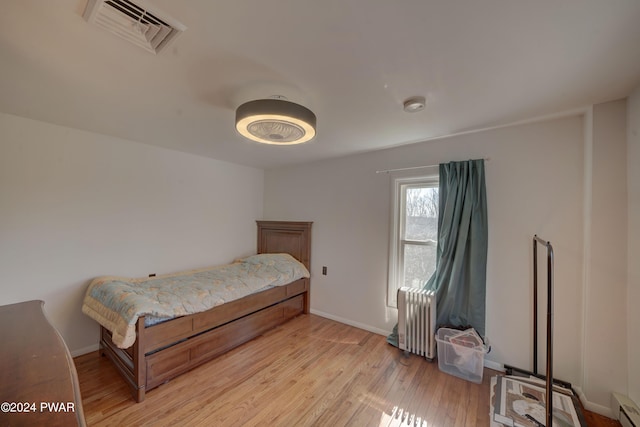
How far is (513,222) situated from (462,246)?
18.3 inches

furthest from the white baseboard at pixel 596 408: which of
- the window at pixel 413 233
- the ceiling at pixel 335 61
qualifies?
the ceiling at pixel 335 61

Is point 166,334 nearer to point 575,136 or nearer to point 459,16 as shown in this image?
point 459,16

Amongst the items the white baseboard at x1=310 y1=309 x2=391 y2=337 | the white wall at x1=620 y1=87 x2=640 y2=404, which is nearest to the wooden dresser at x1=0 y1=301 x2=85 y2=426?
the white baseboard at x1=310 y1=309 x2=391 y2=337

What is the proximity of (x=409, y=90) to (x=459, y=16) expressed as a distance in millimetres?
579

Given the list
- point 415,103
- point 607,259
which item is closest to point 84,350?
point 415,103

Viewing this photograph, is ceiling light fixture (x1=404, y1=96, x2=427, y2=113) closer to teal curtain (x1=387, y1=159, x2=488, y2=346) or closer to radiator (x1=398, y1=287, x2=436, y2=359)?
teal curtain (x1=387, y1=159, x2=488, y2=346)

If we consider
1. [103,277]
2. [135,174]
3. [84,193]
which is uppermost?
[135,174]

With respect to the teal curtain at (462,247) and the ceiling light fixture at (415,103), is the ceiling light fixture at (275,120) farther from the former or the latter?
the teal curtain at (462,247)

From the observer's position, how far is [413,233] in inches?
110

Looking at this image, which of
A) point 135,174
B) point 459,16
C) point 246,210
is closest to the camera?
point 459,16

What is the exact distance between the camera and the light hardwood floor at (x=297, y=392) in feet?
5.46

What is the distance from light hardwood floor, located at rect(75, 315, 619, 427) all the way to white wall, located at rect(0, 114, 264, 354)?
0.83 m

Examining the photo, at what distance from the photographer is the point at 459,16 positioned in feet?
3.27

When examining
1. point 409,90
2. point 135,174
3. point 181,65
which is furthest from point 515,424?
point 135,174
